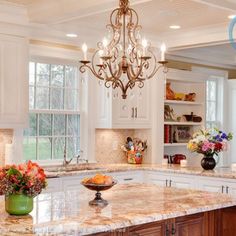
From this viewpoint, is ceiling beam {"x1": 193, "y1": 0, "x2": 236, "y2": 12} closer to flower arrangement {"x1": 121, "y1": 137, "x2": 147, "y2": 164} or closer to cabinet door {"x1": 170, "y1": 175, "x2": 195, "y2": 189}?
cabinet door {"x1": 170, "y1": 175, "x2": 195, "y2": 189}

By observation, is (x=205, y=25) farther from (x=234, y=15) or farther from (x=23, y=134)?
(x=23, y=134)

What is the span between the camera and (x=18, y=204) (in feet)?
9.91

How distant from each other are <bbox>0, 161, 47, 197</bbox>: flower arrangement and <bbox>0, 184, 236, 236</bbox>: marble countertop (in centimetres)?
17

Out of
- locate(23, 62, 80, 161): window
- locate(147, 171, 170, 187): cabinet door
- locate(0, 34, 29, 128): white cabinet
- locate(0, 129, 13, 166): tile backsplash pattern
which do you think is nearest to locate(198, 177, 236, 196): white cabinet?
locate(147, 171, 170, 187): cabinet door

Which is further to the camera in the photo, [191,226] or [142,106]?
[142,106]

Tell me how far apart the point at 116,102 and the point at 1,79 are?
1.81m

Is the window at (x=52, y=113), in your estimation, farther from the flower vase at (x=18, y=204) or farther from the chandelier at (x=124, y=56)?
the flower vase at (x=18, y=204)

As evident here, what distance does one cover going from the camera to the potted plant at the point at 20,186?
2.97 meters

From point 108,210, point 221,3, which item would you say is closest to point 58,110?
point 221,3

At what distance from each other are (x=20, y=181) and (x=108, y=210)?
2.19ft

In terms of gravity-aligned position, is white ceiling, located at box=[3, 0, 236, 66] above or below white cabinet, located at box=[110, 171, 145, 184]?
above

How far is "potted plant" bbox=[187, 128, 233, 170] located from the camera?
5.94m

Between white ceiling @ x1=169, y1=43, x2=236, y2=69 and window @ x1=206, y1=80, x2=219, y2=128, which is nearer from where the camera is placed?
white ceiling @ x1=169, y1=43, x2=236, y2=69

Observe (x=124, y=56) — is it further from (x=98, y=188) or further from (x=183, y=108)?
(x=183, y=108)
